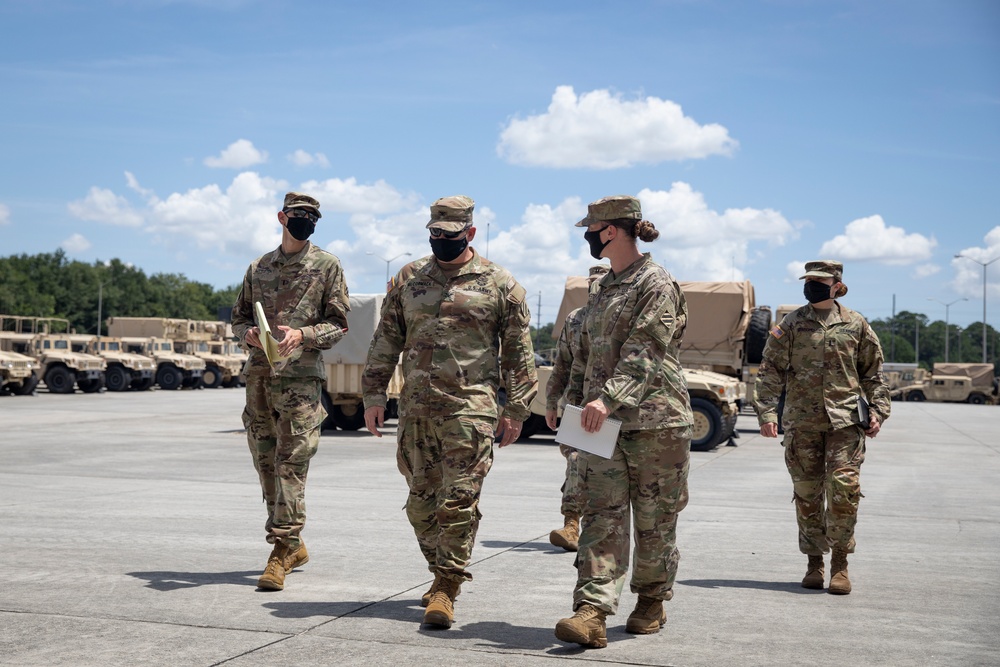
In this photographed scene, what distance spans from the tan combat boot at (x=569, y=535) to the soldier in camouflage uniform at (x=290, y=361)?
6.65ft

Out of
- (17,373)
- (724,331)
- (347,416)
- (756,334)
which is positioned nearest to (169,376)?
(17,373)

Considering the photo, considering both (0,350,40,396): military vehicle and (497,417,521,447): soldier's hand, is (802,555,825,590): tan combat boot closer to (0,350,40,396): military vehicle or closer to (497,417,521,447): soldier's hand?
(497,417,521,447): soldier's hand

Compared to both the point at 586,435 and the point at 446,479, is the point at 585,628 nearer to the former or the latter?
the point at 586,435

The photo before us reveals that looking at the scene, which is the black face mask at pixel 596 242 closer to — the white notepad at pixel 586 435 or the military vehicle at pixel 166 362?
the white notepad at pixel 586 435

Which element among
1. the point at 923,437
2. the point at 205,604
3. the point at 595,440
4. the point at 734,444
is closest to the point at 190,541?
the point at 205,604

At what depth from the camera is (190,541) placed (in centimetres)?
810

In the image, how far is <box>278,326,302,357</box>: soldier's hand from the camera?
6367 mm

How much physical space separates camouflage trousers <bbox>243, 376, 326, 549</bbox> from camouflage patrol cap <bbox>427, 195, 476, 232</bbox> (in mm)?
1448

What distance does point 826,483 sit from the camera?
Result: 6.92 m

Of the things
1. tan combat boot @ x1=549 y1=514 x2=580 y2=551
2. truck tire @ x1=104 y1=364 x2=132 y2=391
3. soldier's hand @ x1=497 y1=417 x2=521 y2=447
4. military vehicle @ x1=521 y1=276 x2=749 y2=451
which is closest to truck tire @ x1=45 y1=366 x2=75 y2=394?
truck tire @ x1=104 y1=364 x2=132 y2=391

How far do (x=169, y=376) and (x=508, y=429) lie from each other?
39.8 metres

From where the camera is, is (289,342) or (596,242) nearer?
(596,242)

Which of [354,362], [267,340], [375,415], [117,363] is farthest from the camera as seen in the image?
[117,363]

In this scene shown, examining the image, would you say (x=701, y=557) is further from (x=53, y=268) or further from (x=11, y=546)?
(x=53, y=268)
